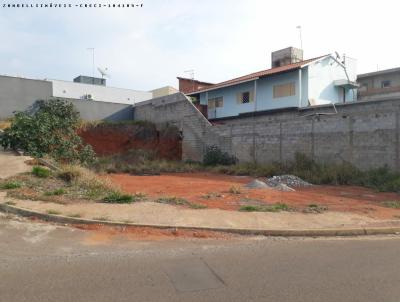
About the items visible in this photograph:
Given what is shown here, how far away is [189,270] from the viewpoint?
5586mm

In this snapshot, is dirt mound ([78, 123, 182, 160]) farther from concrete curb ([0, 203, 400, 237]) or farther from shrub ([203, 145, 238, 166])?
concrete curb ([0, 203, 400, 237])

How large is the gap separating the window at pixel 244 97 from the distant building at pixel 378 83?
344 inches

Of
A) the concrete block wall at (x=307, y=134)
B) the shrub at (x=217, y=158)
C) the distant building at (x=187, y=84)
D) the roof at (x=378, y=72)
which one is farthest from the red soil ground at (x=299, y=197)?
the distant building at (x=187, y=84)

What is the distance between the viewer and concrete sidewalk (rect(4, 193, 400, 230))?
8.45 metres

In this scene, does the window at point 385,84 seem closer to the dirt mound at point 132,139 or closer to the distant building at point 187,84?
the distant building at point 187,84

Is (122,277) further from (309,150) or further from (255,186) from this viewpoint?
(309,150)

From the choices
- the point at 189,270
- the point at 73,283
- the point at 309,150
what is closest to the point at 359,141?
the point at 309,150

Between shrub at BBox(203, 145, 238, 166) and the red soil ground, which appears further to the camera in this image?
shrub at BBox(203, 145, 238, 166)

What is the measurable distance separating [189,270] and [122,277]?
3.06 feet

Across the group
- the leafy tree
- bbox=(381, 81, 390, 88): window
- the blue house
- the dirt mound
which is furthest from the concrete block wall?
bbox=(381, 81, 390, 88): window

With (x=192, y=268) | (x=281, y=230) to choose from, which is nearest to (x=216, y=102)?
(x=281, y=230)

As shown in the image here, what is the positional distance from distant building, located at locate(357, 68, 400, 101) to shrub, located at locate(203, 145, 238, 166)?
13.8 metres

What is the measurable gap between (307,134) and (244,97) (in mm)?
12330

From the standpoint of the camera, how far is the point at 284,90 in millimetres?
28781
